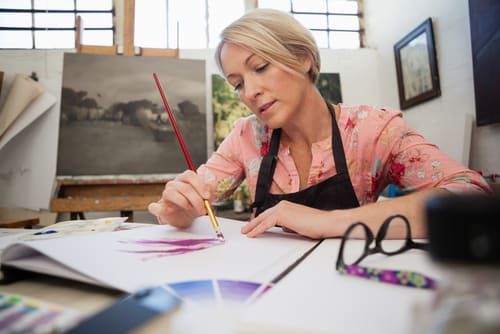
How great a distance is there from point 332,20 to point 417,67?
56.3 inches

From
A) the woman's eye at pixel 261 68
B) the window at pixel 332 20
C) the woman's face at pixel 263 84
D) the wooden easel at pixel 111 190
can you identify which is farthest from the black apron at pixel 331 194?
the window at pixel 332 20

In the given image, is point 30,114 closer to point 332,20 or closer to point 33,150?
point 33,150

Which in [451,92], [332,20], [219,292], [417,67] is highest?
[332,20]

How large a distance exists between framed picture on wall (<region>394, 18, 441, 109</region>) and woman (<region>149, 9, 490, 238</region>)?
77.6 inches

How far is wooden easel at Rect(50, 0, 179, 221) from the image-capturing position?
7.42 ft

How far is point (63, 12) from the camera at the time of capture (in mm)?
3307

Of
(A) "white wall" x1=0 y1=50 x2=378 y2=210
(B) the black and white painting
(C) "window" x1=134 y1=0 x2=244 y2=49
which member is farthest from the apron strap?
(C) "window" x1=134 y1=0 x2=244 y2=49

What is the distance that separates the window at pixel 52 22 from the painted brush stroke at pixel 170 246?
348 cm

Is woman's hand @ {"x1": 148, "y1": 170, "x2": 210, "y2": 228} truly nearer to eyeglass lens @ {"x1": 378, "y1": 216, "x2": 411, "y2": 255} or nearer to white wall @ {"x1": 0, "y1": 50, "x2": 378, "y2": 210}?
eyeglass lens @ {"x1": 378, "y1": 216, "x2": 411, "y2": 255}

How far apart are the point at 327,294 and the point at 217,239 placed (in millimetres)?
308

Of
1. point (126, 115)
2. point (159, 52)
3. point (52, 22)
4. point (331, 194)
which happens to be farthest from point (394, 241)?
point (52, 22)

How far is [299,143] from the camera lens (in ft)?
3.14

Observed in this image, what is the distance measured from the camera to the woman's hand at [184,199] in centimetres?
64

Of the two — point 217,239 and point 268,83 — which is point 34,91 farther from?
point 217,239
